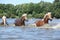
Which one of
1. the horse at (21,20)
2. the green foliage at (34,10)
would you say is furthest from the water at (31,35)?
the green foliage at (34,10)

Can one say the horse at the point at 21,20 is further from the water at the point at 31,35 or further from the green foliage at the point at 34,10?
the green foliage at the point at 34,10

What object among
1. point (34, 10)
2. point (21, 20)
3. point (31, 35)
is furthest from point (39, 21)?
point (34, 10)

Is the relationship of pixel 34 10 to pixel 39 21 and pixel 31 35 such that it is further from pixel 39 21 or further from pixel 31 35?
pixel 31 35

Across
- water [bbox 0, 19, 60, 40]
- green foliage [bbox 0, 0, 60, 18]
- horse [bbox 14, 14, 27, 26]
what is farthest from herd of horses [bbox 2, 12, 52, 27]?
green foliage [bbox 0, 0, 60, 18]

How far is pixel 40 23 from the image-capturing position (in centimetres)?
3350

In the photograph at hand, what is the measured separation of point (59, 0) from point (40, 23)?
124136mm

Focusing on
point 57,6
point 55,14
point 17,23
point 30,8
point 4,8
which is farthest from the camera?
point 4,8

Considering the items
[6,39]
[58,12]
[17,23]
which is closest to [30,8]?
[58,12]

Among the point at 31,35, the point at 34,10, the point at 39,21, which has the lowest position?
the point at 34,10

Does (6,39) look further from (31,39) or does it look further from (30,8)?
(30,8)

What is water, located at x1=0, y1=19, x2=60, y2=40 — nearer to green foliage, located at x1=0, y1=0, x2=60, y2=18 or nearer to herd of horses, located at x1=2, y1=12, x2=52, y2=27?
herd of horses, located at x1=2, y1=12, x2=52, y2=27

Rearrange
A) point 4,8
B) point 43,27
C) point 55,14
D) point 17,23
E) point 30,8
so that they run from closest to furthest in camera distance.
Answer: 1. point 43,27
2. point 17,23
3. point 55,14
4. point 30,8
5. point 4,8

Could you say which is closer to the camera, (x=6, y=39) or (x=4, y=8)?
(x=6, y=39)

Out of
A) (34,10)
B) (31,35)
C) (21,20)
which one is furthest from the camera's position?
(34,10)
